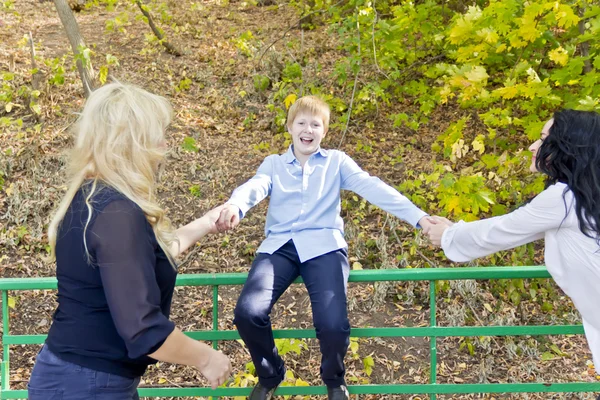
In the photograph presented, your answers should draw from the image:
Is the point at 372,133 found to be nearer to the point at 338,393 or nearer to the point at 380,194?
the point at 380,194

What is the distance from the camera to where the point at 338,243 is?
325 cm

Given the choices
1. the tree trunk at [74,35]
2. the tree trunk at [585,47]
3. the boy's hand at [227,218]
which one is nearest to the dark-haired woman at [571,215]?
the boy's hand at [227,218]

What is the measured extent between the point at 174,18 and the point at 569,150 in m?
10.2

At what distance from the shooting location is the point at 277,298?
3031 millimetres

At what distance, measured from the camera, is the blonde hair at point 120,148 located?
1906 millimetres

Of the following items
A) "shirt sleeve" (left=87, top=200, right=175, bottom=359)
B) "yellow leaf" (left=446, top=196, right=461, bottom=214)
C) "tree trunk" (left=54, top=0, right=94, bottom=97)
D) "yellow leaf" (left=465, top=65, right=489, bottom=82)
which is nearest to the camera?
"shirt sleeve" (left=87, top=200, right=175, bottom=359)

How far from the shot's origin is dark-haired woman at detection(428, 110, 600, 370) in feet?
8.02

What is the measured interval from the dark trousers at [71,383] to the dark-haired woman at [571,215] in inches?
65.1

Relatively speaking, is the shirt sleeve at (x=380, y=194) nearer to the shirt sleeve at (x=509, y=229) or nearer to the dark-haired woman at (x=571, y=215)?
the shirt sleeve at (x=509, y=229)

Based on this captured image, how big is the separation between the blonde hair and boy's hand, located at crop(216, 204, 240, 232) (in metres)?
1.12

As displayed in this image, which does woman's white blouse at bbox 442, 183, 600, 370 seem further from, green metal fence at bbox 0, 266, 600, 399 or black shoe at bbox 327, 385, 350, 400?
black shoe at bbox 327, 385, 350, 400

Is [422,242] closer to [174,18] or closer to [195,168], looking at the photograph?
[195,168]

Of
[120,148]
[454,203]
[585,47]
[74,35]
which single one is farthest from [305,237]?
[74,35]

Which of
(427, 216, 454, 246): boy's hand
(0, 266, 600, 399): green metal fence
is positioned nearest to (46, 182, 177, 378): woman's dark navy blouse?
(0, 266, 600, 399): green metal fence
